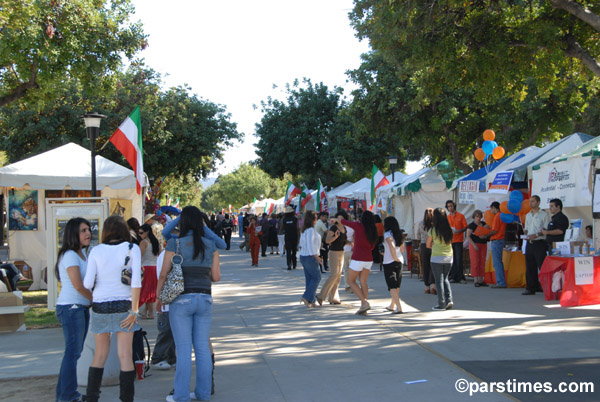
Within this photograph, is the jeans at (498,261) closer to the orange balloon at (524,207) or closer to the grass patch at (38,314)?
→ the orange balloon at (524,207)

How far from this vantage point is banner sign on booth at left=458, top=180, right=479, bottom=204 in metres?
16.1

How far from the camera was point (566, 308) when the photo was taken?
33.6ft

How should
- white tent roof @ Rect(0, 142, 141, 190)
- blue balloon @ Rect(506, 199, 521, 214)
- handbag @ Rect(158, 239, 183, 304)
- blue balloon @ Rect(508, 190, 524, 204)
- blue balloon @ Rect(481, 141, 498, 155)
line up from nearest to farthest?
handbag @ Rect(158, 239, 183, 304) < white tent roof @ Rect(0, 142, 141, 190) < blue balloon @ Rect(506, 199, 521, 214) < blue balloon @ Rect(508, 190, 524, 204) < blue balloon @ Rect(481, 141, 498, 155)

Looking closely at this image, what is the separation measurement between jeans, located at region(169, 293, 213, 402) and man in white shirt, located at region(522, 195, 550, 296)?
8151mm

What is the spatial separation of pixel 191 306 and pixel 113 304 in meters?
0.67

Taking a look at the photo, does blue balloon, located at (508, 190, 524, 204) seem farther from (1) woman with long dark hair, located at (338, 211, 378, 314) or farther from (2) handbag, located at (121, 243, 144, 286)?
(2) handbag, located at (121, 243, 144, 286)

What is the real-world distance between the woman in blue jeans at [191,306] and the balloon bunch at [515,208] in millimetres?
9589

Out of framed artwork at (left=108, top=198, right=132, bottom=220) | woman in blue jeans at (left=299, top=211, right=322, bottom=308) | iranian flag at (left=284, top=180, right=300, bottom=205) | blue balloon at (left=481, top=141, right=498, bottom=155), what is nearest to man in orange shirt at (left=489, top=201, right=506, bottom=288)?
blue balloon at (left=481, top=141, right=498, bottom=155)

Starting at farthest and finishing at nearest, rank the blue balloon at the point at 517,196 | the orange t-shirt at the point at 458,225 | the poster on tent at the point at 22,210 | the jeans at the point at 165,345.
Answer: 1. the poster on tent at the point at 22,210
2. the orange t-shirt at the point at 458,225
3. the blue balloon at the point at 517,196
4. the jeans at the point at 165,345

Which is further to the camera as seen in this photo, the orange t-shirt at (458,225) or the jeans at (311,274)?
the orange t-shirt at (458,225)

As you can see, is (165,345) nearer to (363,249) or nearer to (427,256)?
(363,249)

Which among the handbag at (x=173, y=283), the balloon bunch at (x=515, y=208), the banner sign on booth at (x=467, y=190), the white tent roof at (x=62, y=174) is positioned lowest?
the handbag at (x=173, y=283)

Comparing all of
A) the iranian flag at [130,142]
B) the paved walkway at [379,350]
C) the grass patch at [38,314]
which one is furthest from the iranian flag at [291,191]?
the iranian flag at [130,142]

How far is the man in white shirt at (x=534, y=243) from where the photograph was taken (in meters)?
11.7
